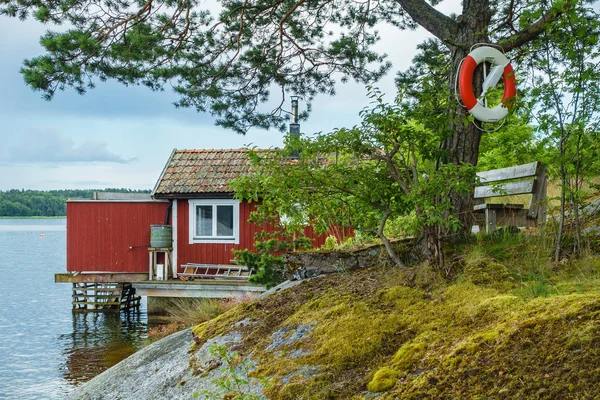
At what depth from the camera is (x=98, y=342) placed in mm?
15656

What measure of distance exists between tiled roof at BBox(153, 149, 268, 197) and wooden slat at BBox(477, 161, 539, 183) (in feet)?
29.5

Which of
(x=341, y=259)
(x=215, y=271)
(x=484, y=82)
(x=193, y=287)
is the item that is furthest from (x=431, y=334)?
(x=215, y=271)

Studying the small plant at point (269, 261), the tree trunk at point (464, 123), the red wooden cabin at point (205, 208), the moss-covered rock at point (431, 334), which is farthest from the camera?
the red wooden cabin at point (205, 208)

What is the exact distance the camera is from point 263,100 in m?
11.4

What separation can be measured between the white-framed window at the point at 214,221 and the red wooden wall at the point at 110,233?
1.08 meters

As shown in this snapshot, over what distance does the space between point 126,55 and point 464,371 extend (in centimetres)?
816

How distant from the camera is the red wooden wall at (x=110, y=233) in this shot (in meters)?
18.3

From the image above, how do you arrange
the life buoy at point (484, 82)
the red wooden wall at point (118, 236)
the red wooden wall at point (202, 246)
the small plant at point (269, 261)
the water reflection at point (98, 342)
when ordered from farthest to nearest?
the red wooden wall at point (118, 236) → the red wooden wall at point (202, 246) → the water reflection at point (98, 342) → the small plant at point (269, 261) → the life buoy at point (484, 82)

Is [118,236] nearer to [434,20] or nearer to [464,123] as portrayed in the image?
[434,20]

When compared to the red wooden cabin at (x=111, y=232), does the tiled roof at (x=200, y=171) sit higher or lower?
higher

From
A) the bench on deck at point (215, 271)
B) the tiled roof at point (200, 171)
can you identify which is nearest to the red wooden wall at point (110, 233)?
the tiled roof at point (200, 171)

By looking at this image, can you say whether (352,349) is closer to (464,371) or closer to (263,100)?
(464,371)

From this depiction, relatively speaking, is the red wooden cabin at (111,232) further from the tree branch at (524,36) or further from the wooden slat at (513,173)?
the tree branch at (524,36)

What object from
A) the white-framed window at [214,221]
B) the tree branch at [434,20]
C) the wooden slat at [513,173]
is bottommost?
the white-framed window at [214,221]
